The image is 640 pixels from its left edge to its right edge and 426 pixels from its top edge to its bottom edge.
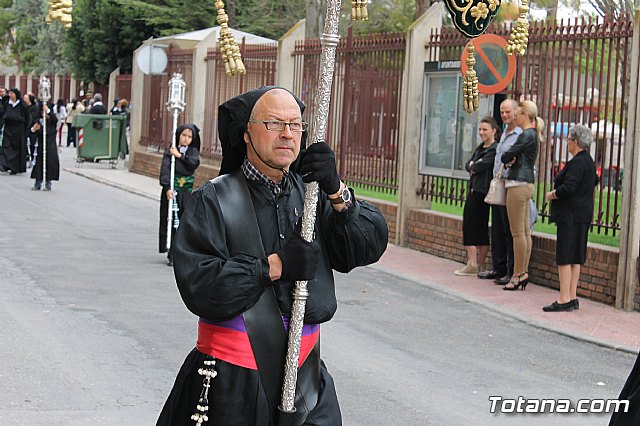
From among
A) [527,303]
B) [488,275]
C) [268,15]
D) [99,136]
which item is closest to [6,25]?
[268,15]

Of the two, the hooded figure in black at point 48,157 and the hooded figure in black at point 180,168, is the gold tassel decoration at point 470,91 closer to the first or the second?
the hooded figure in black at point 180,168

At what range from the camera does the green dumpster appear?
28.5 m

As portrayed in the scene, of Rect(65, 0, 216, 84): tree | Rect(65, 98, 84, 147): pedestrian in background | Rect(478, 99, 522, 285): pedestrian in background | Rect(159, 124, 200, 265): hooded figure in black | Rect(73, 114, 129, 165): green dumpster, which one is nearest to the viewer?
Rect(478, 99, 522, 285): pedestrian in background

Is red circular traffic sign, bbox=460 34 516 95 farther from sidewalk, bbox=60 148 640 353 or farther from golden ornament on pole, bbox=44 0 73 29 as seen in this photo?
golden ornament on pole, bbox=44 0 73 29

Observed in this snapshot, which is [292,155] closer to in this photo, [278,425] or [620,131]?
[278,425]

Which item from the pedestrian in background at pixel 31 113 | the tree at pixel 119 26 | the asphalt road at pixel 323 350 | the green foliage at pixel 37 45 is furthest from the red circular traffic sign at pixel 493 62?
the green foliage at pixel 37 45

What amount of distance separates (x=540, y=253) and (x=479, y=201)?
3.07ft

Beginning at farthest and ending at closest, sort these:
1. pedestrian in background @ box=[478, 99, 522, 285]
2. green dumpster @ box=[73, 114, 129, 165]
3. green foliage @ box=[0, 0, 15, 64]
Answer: green foliage @ box=[0, 0, 15, 64] < green dumpster @ box=[73, 114, 129, 165] < pedestrian in background @ box=[478, 99, 522, 285]

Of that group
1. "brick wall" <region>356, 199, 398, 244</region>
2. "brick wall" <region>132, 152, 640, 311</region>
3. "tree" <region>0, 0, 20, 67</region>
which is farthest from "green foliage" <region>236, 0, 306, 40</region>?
"brick wall" <region>132, 152, 640, 311</region>

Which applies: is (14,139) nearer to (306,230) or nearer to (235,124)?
(235,124)

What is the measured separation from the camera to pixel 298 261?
12.9 ft

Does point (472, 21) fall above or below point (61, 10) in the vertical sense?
above

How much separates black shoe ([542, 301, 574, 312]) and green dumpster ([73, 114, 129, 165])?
19009mm

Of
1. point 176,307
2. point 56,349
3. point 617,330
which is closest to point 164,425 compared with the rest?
point 56,349
